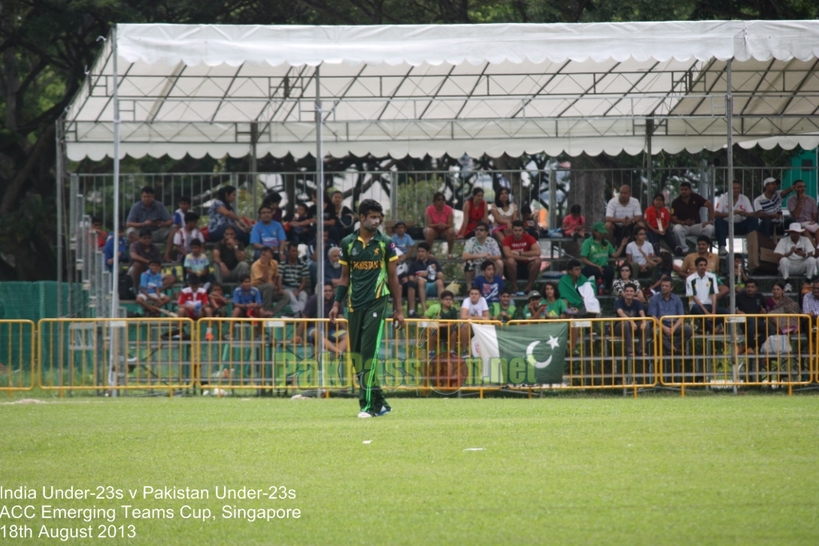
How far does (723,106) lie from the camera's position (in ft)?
72.8

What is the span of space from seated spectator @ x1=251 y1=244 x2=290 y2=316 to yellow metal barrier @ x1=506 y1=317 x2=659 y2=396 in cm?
566

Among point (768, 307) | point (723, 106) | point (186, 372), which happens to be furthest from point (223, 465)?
point (723, 106)

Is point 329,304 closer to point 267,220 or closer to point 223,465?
point 267,220

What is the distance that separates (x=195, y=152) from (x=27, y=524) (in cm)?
1674

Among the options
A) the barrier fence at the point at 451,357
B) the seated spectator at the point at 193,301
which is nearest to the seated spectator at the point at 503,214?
the barrier fence at the point at 451,357

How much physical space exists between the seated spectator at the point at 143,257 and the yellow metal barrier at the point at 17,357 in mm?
3116

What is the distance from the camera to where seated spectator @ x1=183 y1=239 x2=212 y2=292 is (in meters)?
20.5

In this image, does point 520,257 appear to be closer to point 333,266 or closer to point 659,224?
point 659,224

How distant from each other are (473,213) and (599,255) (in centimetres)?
292

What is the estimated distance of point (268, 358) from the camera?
1608cm

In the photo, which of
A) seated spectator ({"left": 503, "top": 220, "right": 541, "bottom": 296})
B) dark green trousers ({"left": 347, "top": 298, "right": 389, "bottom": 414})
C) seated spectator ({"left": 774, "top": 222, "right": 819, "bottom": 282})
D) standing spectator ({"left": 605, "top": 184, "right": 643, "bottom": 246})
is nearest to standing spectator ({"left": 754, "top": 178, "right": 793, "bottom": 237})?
seated spectator ({"left": 774, "top": 222, "right": 819, "bottom": 282})

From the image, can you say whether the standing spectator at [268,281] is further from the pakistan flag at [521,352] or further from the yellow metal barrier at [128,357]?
the pakistan flag at [521,352]

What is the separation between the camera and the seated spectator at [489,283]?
62.3 feet

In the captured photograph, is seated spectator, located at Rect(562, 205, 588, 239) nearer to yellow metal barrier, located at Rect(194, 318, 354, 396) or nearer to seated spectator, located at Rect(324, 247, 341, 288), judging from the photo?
seated spectator, located at Rect(324, 247, 341, 288)
